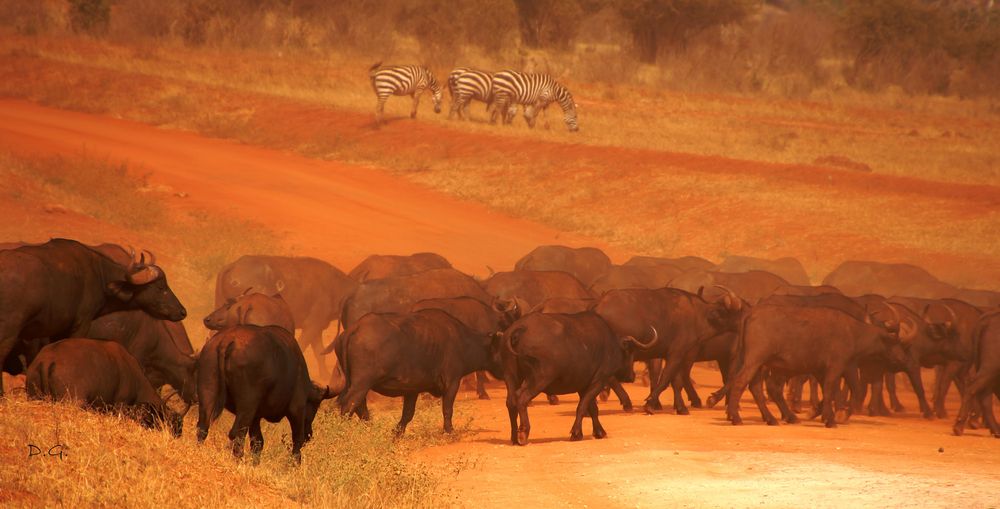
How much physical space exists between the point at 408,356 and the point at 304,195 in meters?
17.6

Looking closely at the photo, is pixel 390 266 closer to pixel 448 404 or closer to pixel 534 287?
pixel 534 287

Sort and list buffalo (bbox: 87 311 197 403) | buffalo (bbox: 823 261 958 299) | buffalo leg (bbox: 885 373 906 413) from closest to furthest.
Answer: buffalo (bbox: 87 311 197 403)
buffalo leg (bbox: 885 373 906 413)
buffalo (bbox: 823 261 958 299)

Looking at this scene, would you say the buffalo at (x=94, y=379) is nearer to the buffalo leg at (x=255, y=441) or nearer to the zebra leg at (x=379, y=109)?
the buffalo leg at (x=255, y=441)

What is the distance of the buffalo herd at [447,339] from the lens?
10.3 metres

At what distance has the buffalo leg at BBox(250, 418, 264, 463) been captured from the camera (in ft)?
33.5

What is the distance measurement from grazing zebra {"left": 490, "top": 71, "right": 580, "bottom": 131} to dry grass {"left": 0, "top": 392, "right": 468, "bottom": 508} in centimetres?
2937

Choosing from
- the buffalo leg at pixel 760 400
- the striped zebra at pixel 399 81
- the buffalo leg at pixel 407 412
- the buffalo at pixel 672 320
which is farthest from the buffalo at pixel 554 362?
the striped zebra at pixel 399 81

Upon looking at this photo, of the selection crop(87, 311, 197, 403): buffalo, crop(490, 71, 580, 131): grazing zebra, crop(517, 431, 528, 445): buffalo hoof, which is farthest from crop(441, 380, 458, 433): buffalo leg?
crop(490, 71, 580, 131): grazing zebra

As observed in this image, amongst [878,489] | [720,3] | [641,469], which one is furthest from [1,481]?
[720,3]

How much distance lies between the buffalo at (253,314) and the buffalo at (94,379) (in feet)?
13.9

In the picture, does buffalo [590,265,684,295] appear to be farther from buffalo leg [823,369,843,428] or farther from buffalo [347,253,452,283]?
buffalo leg [823,369,843,428]

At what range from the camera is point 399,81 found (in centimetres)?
3941

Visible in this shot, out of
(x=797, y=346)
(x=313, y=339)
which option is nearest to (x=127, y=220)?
(x=313, y=339)

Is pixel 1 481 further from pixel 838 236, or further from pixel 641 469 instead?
pixel 838 236
